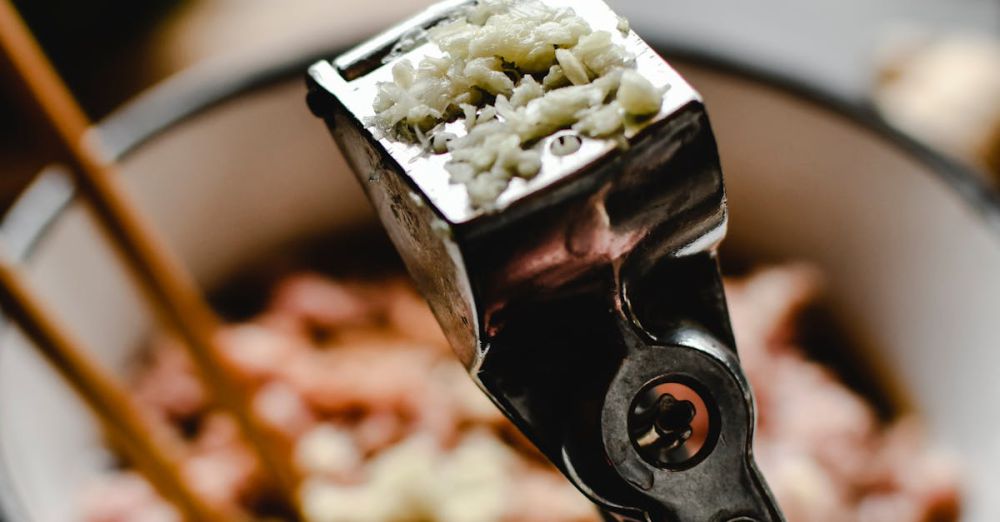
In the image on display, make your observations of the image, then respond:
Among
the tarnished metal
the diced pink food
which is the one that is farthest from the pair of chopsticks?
the tarnished metal

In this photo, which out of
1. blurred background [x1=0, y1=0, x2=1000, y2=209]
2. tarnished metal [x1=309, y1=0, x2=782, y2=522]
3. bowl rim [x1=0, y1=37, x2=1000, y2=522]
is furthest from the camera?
blurred background [x1=0, y1=0, x2=1000, y2=209]

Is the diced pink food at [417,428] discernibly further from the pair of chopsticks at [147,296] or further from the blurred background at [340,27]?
the blurred background at [340,27]

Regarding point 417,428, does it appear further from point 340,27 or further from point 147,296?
point 340,27

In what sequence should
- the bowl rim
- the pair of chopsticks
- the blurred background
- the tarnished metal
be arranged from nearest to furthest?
the tarnished metal, the pair of chopsticks, the bowl rim, the blurred background

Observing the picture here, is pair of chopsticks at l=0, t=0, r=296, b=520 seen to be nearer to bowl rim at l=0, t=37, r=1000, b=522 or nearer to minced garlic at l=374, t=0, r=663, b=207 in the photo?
bowl rim at l=0, t=37, r=1000, b=522

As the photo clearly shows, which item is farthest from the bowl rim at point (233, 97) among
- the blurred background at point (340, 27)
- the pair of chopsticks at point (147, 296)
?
the blurred background at point (340, 27)

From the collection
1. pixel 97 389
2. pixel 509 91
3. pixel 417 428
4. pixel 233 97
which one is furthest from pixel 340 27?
pixel 509 91

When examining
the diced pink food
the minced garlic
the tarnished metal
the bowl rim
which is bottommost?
the diced pink food
